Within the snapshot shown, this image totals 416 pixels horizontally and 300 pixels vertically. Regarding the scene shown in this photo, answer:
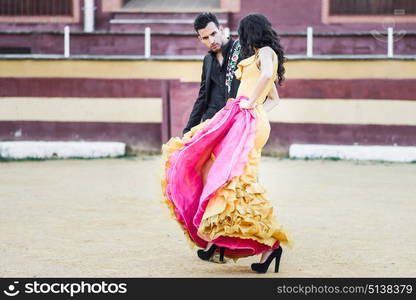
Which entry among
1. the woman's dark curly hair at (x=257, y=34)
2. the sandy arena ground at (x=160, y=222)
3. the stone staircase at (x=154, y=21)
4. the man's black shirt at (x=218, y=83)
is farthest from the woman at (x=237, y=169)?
the stone staircase at (x=154, y=21)

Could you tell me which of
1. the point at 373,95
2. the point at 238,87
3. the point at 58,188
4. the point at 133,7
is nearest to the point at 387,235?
the point at 238,87

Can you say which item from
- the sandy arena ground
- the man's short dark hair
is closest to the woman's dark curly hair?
the man's short dark hair

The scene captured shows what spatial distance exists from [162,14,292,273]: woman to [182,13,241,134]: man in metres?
0.31

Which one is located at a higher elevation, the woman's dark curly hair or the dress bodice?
the woman's dark curly hair

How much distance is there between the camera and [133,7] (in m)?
19.0

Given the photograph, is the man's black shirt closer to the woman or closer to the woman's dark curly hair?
the woman

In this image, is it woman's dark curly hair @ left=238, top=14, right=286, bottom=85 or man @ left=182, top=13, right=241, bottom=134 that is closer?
woman's dark curly hair @ left=238, top=14, right=286, bottom=85

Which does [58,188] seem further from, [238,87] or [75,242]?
[238,87]

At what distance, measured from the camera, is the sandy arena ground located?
691cm

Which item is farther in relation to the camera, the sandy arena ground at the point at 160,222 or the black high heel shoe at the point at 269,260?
the sandy arena ground at the point at 160,222

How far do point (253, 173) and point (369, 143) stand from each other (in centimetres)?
913

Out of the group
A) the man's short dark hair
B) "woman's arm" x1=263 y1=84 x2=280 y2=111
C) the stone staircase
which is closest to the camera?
"woman's arm" x1=263 y1=84 x2=280 y2=111

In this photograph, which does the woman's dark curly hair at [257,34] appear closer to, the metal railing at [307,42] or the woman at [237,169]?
the woman at [237,169]

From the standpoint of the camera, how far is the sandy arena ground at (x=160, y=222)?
691 centimetres
